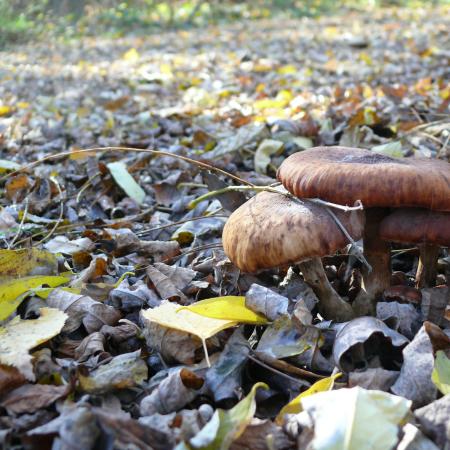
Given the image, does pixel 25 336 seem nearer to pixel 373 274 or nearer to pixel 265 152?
pixel 373 274

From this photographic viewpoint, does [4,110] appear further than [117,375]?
Yes

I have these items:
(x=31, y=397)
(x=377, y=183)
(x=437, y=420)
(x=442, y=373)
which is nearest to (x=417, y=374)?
(x=442, y=373)

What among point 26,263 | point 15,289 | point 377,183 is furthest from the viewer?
point 26,263

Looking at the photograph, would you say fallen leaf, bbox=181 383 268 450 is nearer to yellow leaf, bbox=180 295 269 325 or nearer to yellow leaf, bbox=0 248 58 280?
yellow leaf, bbox=180 295 269 325

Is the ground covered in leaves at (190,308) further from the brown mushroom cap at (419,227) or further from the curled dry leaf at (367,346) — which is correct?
the brown mushroom cap at (419,227)

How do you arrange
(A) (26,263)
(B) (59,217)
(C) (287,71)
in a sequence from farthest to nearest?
(C) (287,71), (B) (59,217), (A) (26,263)

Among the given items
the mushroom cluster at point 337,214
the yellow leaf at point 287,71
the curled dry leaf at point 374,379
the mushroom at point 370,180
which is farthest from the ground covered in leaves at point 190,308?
the yellow leaf at point 287,71

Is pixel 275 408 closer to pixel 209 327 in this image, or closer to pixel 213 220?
pixel 209 327

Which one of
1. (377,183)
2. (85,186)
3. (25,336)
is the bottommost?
(85,186)

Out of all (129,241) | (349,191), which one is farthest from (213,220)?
(349,191)
